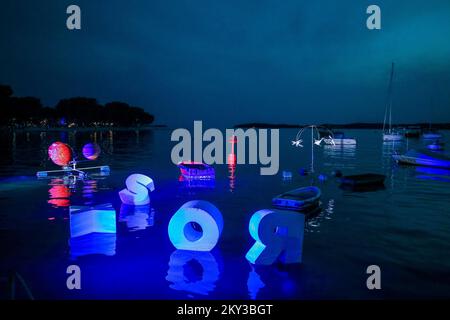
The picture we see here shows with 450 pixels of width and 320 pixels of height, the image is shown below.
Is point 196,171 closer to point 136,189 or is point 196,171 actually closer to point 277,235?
point 136,189

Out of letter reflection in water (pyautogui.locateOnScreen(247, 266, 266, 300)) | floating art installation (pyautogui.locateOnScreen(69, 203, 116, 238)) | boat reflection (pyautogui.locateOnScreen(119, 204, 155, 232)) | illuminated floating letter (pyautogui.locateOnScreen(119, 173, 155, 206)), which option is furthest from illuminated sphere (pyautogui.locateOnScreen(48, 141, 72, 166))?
letter reflection in water (pyautogui.locateOnScreen(247, 266, 266, 300))

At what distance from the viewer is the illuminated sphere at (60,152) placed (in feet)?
109

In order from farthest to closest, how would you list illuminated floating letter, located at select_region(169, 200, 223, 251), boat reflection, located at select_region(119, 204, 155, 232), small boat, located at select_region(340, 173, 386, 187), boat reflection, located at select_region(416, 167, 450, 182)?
boat reflection, located at select_region(416, 167, 450, 182) < small boat, located at select_region(340, 173, 386, 187) < boat reflection, located at select_region(119, 204, 155, 232) < illuminated floating letter, located at select_region(169, 200, 223, 251)

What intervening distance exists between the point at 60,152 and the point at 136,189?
41.5 ft

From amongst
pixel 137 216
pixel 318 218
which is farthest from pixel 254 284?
pixel 137 216

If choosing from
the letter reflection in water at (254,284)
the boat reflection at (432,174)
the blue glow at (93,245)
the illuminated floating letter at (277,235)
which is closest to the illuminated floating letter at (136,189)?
the blue glow at (93,245)

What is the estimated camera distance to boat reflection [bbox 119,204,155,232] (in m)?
20.5

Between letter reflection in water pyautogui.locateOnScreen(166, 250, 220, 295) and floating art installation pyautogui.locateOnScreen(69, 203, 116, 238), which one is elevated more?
floating art installation pyautogui.locateOnScreen(69, 203, 116, 238)

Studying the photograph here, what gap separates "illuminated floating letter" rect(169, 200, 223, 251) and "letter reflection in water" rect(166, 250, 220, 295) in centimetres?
35

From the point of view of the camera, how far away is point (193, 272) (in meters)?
13.8

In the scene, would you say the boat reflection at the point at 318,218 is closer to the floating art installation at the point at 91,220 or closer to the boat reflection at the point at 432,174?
the floating art installation at the point at 91,220

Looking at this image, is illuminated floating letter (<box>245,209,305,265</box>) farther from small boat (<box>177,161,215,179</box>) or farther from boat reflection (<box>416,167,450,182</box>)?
boat reflection (<box>416,167,450,182</box>)

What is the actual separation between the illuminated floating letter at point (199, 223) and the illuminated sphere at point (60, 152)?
2171cm

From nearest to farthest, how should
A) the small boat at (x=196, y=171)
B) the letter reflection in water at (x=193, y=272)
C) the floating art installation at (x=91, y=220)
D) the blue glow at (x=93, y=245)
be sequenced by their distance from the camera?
1. the letter reflection in water at (x=193, y=272)
2. the blue glow at (x=93, y=245)
3. the floating art installation at (x=91, y=220)
4. the small boat at (x=196, y=171)
